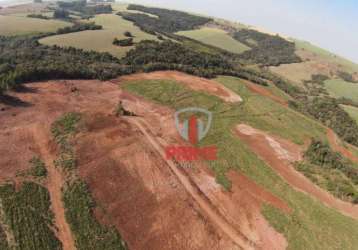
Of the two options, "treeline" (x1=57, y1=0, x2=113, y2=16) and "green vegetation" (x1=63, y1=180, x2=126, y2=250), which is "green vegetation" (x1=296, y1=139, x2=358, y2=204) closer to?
"green vegetation" (x1=63, y1=180, x2=126, y2=250)

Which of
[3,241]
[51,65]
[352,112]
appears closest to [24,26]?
[51,65]

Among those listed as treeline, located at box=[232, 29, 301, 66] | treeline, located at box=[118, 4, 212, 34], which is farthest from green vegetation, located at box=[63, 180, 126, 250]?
treeline, located at box=[118, 4, 212, 34]

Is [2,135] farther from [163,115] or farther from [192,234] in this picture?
[192,234]

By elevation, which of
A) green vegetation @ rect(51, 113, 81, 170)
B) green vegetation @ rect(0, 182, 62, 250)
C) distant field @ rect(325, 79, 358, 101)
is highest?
green vegetation @ rect(51, 113, 81, 170)

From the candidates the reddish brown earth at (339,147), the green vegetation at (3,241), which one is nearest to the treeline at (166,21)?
the reddish brown earth at (339,147)

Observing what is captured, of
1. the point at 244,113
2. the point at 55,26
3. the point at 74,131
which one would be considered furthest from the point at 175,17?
the point at 74,131

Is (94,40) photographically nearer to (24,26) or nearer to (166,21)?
(24,26)
